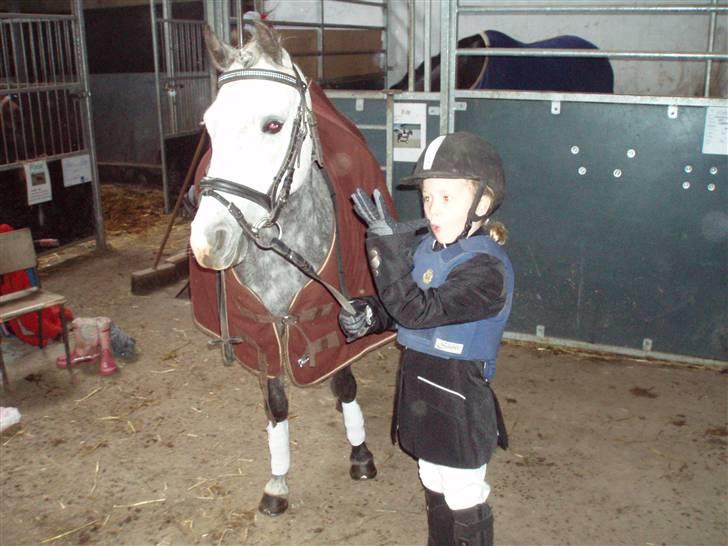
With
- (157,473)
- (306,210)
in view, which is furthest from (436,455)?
(157,473)

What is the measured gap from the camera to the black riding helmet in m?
1.63

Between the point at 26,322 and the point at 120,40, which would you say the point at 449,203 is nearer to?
the point at 26,322

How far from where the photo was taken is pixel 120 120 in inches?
319

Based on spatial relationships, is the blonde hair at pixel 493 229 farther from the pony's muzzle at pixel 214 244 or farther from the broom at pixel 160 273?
the broom at pixel 160 273

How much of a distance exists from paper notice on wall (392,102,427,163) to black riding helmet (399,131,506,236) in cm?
224

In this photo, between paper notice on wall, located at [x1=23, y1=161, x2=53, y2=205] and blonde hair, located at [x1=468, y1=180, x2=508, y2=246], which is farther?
paper notice on wall, located at [x1=23, y1=161, x2=53, y2=205]

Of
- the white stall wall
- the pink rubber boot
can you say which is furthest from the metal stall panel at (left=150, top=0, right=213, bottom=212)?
the pink rubber boot

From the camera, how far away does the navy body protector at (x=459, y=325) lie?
5.55ft

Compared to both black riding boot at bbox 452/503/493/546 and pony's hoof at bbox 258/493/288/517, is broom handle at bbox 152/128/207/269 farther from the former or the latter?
black riding boot at bbox 452/503/493/546

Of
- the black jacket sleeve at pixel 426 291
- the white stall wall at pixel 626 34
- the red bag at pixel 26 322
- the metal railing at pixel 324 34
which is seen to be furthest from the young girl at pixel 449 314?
the white stall wall at pixel 626 34

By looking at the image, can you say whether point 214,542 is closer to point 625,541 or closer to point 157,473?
point 157,473

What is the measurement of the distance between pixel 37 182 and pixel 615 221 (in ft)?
13.5

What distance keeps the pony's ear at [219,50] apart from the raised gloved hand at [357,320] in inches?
30.6

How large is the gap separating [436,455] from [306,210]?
0.85 metres
